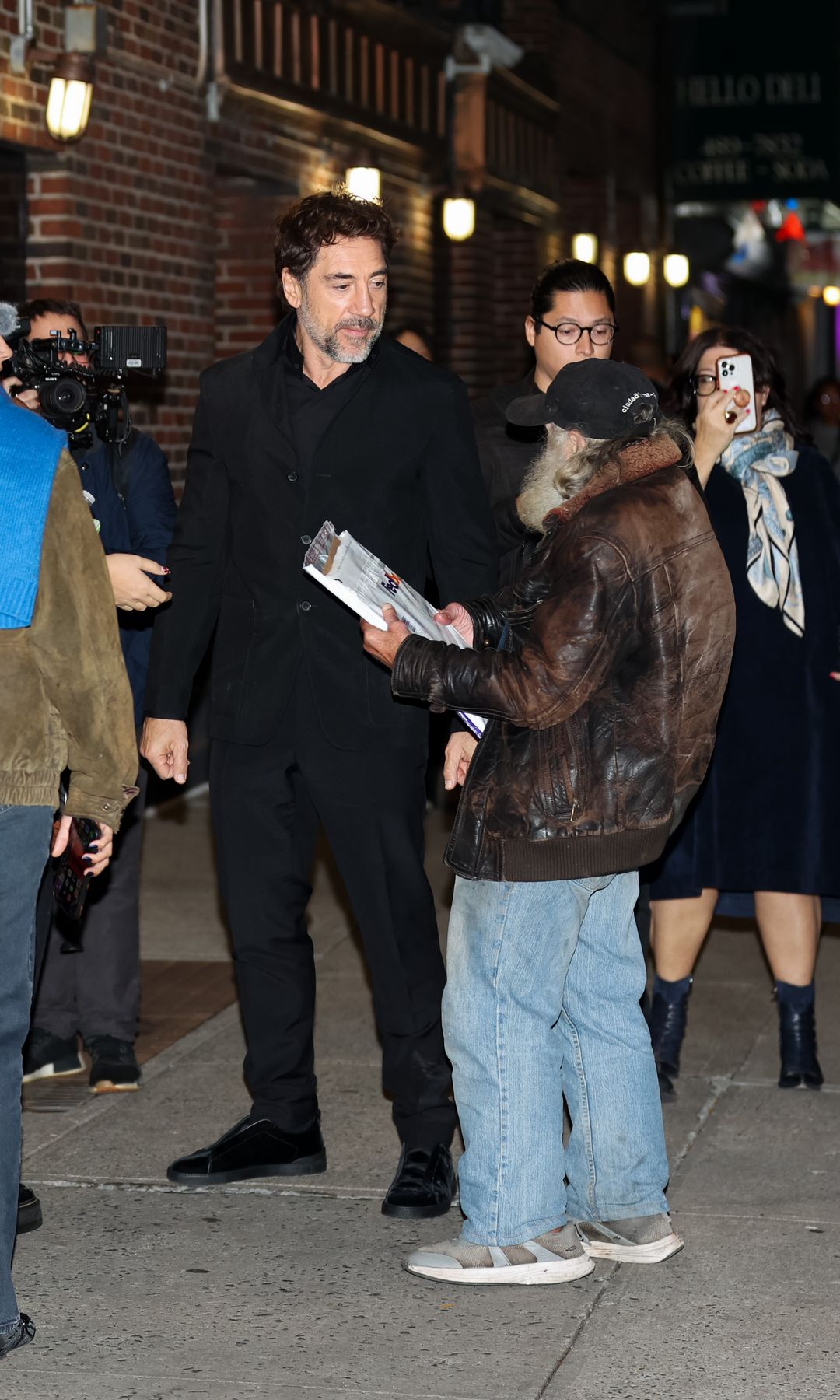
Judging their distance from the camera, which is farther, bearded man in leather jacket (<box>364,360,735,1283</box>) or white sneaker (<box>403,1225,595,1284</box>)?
white sneaker (<box>403,1225,595,1284</box>)

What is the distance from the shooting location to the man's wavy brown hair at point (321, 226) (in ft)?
15.1

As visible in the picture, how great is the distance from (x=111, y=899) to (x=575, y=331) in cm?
205

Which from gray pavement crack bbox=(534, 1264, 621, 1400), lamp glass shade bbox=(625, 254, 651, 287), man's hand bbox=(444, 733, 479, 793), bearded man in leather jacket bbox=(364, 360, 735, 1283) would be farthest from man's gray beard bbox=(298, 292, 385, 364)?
lamp glass shade bbox=(625, 254, 651, 287)

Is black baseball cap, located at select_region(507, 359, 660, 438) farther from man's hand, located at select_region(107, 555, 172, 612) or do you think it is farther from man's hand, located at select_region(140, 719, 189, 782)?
man's hand, located at select_region(107, 555, 172, 612)

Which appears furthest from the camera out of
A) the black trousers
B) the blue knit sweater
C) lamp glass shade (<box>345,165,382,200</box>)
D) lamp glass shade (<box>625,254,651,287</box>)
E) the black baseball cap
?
lamp glass shade (<box>625,254,651,287</box>)

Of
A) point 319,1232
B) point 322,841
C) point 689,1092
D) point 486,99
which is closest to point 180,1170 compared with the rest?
point 319,1232

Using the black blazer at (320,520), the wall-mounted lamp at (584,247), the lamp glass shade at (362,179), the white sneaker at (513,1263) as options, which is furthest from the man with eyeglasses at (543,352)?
the wall-mounted lamp at (584,247)

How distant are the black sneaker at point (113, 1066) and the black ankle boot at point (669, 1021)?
1476 millimetres

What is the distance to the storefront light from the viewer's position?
8.37 m

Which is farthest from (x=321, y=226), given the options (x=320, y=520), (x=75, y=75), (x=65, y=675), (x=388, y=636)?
(x=75, y=75)

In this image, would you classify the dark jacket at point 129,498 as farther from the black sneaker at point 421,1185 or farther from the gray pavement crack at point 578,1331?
the gray pavement crack at point 578,1331

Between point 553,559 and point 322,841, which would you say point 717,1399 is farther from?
point 322,841

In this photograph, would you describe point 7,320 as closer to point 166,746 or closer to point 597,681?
point 166,746

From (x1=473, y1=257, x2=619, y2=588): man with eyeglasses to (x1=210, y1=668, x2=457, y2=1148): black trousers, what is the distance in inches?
36.6
